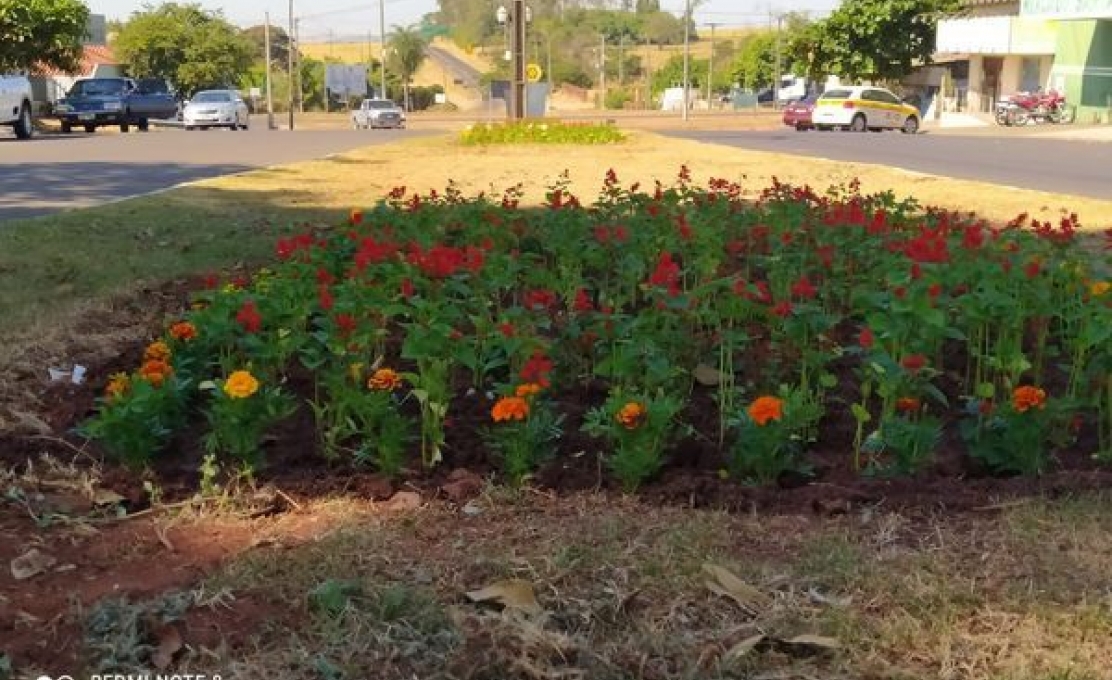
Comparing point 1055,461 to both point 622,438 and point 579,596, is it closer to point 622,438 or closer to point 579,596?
point 622,438

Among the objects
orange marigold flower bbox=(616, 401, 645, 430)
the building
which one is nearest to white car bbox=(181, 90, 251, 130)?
the building

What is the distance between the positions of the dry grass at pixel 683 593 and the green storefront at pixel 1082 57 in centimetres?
4579

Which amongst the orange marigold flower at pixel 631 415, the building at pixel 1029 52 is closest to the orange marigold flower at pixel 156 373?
the orange marigold flower at pixel 631 415

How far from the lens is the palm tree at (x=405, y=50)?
108 m

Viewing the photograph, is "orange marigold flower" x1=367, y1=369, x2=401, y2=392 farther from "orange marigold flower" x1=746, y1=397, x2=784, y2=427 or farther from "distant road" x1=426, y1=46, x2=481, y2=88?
"distant road" x1=426, y1=46, x2=481, y2=88

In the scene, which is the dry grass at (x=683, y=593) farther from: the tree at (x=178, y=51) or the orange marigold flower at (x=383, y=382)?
the tree at (x=178, y=51)

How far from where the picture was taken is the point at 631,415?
3578 millimetres

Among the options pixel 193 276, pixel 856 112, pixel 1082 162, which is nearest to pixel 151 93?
pixel 856 112

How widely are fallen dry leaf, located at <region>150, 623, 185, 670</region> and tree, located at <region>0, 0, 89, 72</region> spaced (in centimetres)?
3900

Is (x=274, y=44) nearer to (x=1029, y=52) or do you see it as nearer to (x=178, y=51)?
(x=178, y=51)

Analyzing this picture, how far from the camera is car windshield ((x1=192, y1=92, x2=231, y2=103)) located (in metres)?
41.7

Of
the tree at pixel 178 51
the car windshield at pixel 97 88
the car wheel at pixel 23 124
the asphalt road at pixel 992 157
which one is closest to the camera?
the asphalt road at pixel 992 157

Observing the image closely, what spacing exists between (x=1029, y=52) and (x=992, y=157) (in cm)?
2973

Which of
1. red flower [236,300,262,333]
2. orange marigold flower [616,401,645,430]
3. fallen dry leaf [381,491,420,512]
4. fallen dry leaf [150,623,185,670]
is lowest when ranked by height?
fallen dry leaf [150,623,185,670]
